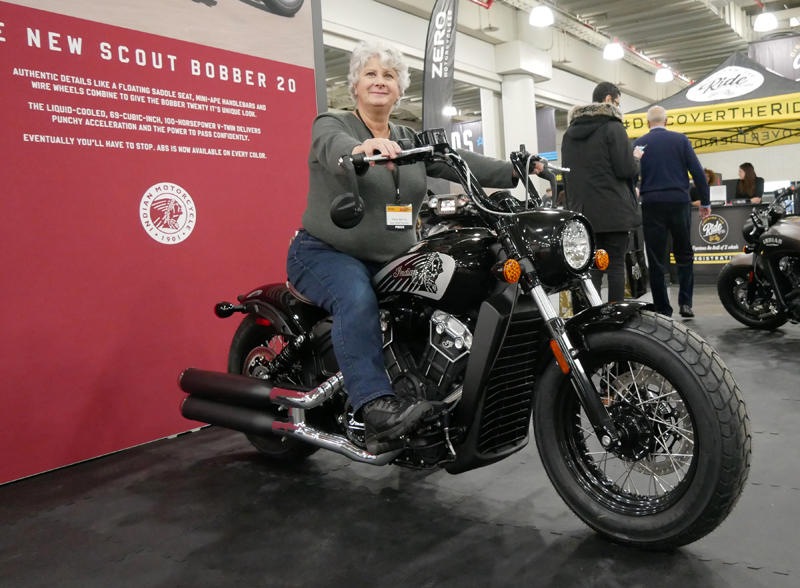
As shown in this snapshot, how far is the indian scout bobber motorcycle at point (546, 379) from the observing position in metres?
1.79

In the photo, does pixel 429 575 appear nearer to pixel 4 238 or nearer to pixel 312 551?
pixel 312 551

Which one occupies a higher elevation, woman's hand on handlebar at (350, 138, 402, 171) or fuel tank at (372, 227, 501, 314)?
woman's hand on handlebar at (350, 138, 402, 171)

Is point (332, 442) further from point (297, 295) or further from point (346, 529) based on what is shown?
point (297, 295)

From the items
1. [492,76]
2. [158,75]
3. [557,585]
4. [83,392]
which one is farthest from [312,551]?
[492,76]

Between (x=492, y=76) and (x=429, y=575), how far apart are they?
10643 mm

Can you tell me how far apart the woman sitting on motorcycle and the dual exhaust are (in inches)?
6.3

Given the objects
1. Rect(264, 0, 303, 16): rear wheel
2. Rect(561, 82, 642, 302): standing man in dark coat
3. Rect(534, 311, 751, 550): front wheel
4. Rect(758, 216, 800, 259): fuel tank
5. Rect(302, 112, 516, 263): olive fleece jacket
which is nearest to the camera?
Rect(534, 311, 751, 550): front wheel

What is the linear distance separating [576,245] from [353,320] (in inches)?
28.8

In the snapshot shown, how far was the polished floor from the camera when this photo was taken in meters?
1.88

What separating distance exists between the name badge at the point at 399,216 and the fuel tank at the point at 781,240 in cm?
345

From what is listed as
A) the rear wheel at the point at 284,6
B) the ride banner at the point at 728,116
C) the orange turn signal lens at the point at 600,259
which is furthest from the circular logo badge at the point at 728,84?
the orange turn signal lens at the point at 600,259

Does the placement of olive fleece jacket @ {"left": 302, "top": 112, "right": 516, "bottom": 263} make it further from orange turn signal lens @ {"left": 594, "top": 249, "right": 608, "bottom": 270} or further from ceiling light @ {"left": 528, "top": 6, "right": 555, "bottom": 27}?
ceiling light @ {"left": 528, "top": 6, "right": 555, "bottom": 27}

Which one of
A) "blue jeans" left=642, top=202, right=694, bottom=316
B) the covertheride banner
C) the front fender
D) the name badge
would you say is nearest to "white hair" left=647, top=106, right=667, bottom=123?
"blue jeans" left=642, top=202, right=694, bottom=316

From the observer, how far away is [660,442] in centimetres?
191
